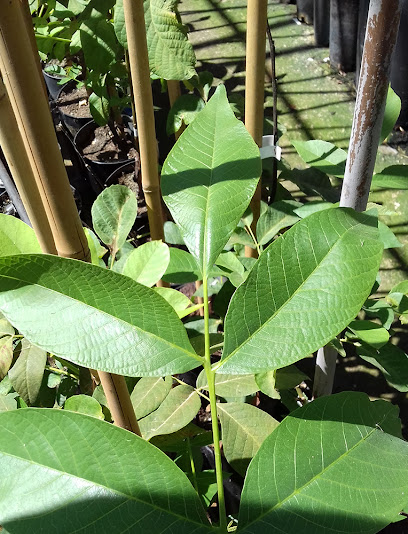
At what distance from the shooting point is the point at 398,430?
2.13 ft

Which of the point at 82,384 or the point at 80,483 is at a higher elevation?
the point at 80,483

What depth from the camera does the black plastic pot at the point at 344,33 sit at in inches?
111

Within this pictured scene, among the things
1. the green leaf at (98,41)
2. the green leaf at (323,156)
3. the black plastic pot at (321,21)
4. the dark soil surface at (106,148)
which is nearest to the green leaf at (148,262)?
the green leaf at (323,156)

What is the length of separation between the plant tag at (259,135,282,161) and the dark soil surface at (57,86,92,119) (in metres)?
1.68

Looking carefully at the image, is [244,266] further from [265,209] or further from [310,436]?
[310,436]

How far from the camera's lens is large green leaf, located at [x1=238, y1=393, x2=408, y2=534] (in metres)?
0.48

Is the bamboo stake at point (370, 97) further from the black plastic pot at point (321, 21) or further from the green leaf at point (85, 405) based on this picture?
the black plastic pot at point (321, 21)

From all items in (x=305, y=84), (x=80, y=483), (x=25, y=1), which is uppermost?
(x=25, y=1)

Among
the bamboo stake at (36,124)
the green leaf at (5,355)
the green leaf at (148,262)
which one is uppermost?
the bamboo stake at (36,124)

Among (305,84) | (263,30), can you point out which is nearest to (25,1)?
(263,30)

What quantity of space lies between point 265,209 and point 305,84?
2.11 m

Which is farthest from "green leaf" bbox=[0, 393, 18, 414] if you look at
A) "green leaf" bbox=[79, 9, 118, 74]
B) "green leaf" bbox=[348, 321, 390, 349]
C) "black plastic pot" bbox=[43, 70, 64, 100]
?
"black plastic pot" bbox=[43, 70, 64, 100]

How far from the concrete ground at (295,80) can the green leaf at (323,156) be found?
1.10 meters

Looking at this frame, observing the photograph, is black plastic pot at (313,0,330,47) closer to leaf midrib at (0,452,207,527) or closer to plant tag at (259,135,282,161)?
plant tag at (259,135,282,161)
